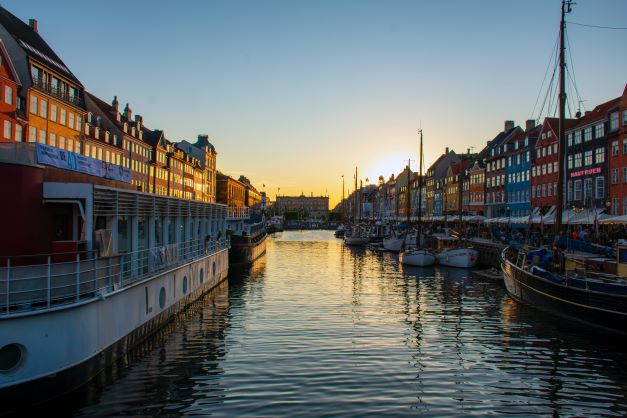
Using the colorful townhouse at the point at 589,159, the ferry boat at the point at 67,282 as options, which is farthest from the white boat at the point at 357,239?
the ferry boat at the point at 67,282

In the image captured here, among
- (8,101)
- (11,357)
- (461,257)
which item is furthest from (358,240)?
(11,357)

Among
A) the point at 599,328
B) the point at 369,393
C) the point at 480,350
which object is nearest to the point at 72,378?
the point at 369,393

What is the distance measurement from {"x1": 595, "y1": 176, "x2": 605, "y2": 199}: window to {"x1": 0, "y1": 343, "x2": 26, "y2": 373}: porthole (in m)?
62.3

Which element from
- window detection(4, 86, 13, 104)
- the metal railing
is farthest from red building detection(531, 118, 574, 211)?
the metal railing

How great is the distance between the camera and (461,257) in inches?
2168

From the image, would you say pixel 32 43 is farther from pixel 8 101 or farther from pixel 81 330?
pixel 81 330

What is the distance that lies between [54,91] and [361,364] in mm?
53057

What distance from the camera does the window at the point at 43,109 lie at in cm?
5569

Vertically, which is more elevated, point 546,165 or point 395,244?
point 546,165

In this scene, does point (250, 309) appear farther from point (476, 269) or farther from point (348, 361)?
point (476, 269)

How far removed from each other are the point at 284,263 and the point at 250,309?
31.3 meters

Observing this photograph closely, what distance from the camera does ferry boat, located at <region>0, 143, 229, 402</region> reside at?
13.4 metres

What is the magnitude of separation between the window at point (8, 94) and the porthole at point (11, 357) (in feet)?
141

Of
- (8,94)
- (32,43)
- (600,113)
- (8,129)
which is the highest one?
(32,43)
